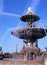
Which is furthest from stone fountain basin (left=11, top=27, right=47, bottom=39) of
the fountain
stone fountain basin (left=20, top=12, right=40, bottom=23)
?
stone fountain basin (left=20, top=12, right=40, bottom=23)

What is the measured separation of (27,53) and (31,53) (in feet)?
2.14

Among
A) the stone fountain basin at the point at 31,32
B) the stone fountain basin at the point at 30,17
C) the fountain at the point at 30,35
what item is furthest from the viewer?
the stone fountain basin at the point at 30,17

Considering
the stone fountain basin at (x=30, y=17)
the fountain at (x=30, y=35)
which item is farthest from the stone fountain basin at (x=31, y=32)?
the stone fountain basin at (x=30, y=17)

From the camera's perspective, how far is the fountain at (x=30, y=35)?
32.5 metres

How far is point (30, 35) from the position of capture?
34.4m

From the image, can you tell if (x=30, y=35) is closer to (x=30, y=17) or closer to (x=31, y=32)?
(x=31, y=32)

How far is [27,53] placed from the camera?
32875mm

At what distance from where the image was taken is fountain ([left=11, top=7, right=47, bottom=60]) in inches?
1281

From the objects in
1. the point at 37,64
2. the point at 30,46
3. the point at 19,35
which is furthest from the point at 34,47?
the point at 37,64

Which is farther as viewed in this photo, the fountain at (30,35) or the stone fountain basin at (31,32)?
the stone fountain basin at (31,32)

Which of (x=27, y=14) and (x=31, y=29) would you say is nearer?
(x=31, y=29)

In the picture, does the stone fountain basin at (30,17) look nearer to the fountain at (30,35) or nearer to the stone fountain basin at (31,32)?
the fountain at (30,35)

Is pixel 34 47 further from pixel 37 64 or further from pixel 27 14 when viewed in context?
pixel 37 64

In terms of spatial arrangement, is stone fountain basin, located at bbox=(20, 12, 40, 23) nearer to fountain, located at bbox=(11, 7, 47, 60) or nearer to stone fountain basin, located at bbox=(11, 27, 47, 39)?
fountain, located at bbox=(11, 7, 47, 60)
